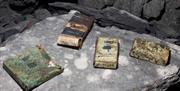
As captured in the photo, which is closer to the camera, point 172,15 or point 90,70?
point 90,70

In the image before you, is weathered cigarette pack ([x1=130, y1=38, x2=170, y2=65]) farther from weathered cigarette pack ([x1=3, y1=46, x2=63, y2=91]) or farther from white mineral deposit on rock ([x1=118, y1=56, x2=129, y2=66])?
weathered cigarette pack ([x1=3, y1=46, x2=63, y2=91])

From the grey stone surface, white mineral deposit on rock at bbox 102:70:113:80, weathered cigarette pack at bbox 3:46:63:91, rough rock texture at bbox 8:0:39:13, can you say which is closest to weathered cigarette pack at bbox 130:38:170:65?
the grey stone surface

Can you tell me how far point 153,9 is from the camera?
202 cm

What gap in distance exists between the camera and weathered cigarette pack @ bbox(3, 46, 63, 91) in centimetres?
145

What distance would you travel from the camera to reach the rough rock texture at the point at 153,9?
2.00 meters

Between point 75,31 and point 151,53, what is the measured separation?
37cm

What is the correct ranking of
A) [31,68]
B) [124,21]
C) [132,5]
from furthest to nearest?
[132,5] < [124,21] < [31,68]

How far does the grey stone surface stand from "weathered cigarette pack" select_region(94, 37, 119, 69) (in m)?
0.04

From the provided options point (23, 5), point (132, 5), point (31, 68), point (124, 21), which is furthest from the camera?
point (23, 5)

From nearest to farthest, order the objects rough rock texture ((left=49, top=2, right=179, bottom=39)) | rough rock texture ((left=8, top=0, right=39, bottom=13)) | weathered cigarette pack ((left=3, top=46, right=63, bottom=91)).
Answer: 1. weathered cigarette pack ((left=3, top=46, right=63, bottom=91))
2. rough rock texture ((left=49, top=2, right=179, bottom=39))
3. rough rock texture ((left=8, top=0, right=39, bottom=13))

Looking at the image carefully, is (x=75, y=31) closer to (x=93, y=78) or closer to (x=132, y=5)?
(x=93, y=78)

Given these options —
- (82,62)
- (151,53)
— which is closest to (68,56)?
(82,62)

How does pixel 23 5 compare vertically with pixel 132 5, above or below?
below

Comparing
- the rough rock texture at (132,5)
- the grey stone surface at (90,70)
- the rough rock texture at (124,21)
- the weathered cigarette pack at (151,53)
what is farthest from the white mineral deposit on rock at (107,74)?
the rough rock texture at (132,5)
